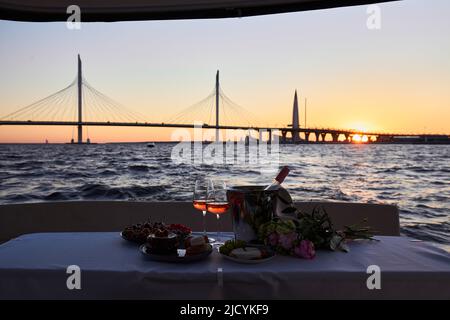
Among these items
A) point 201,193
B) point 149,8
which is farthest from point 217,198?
point 149,8

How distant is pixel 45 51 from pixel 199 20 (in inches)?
115

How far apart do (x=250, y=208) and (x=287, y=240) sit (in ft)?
0.49

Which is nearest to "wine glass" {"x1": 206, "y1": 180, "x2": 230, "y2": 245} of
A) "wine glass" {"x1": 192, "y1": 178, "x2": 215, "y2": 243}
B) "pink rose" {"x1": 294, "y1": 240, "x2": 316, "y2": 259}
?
"wine glass" {"x1": 192, "y1": 178, "x2": 215, "y2": 243}

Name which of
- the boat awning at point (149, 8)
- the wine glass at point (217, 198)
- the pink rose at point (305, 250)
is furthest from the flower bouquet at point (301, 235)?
the boat awning at point (149, 8)

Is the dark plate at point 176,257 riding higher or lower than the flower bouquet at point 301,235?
lower

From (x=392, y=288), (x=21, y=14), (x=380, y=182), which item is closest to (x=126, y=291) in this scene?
(x=392, y=288)

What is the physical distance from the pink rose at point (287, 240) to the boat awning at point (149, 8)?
1.87m

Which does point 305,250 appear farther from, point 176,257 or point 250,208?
point 176,257

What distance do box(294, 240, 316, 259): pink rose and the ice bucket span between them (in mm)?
132

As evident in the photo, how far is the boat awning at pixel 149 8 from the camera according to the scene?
2.61 metres

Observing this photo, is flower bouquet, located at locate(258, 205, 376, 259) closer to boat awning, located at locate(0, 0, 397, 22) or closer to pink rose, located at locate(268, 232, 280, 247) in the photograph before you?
pink rose, located at locate(268, 232, 280, 247)

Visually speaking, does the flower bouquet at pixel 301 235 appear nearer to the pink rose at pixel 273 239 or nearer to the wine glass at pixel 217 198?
the pink rose at pixel 273 239

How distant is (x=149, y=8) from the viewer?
2.74 m

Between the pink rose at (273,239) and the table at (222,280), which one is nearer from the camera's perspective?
the table at (222,280)
